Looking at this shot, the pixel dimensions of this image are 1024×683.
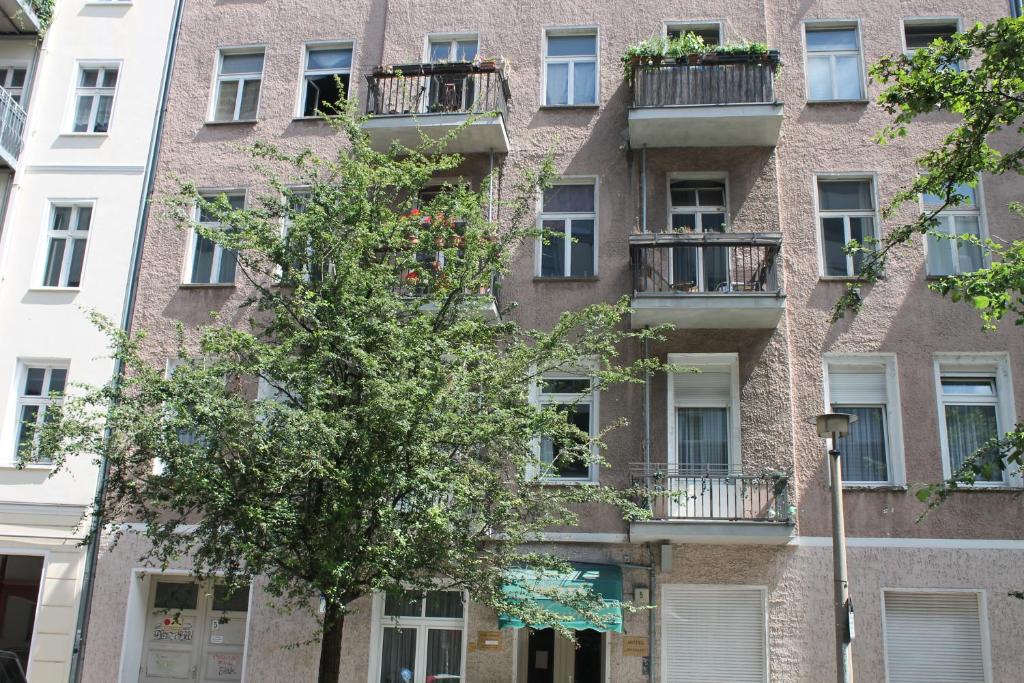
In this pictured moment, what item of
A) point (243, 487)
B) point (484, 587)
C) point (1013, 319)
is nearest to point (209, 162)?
point (243, 487)

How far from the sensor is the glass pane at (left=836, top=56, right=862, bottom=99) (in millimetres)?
16087

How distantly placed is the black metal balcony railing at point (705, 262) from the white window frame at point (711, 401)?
1.01 metres

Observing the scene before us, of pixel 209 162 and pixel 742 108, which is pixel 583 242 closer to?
pixel 742 108

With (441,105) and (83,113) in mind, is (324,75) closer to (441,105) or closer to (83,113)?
(441,105)

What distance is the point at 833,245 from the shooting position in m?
15.4

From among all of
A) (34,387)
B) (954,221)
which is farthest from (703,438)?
(34,387)

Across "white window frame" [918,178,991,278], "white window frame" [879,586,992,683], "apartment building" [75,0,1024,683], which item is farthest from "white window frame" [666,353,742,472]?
"white window frame" [918,178,991,278]

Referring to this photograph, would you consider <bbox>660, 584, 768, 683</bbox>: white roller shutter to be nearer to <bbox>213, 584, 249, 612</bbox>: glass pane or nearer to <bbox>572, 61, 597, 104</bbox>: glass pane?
<bbox>213, 584, 249, 612</bbox>: glass pane

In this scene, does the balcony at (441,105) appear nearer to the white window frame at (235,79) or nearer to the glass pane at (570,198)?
the glass pane at (570,198)

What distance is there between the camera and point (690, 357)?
14891mm

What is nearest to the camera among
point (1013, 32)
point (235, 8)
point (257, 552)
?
point (1013, 32)

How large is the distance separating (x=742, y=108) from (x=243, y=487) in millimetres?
9280

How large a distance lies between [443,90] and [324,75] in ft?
8.94

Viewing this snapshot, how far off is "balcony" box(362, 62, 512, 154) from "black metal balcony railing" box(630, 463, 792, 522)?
584cm
